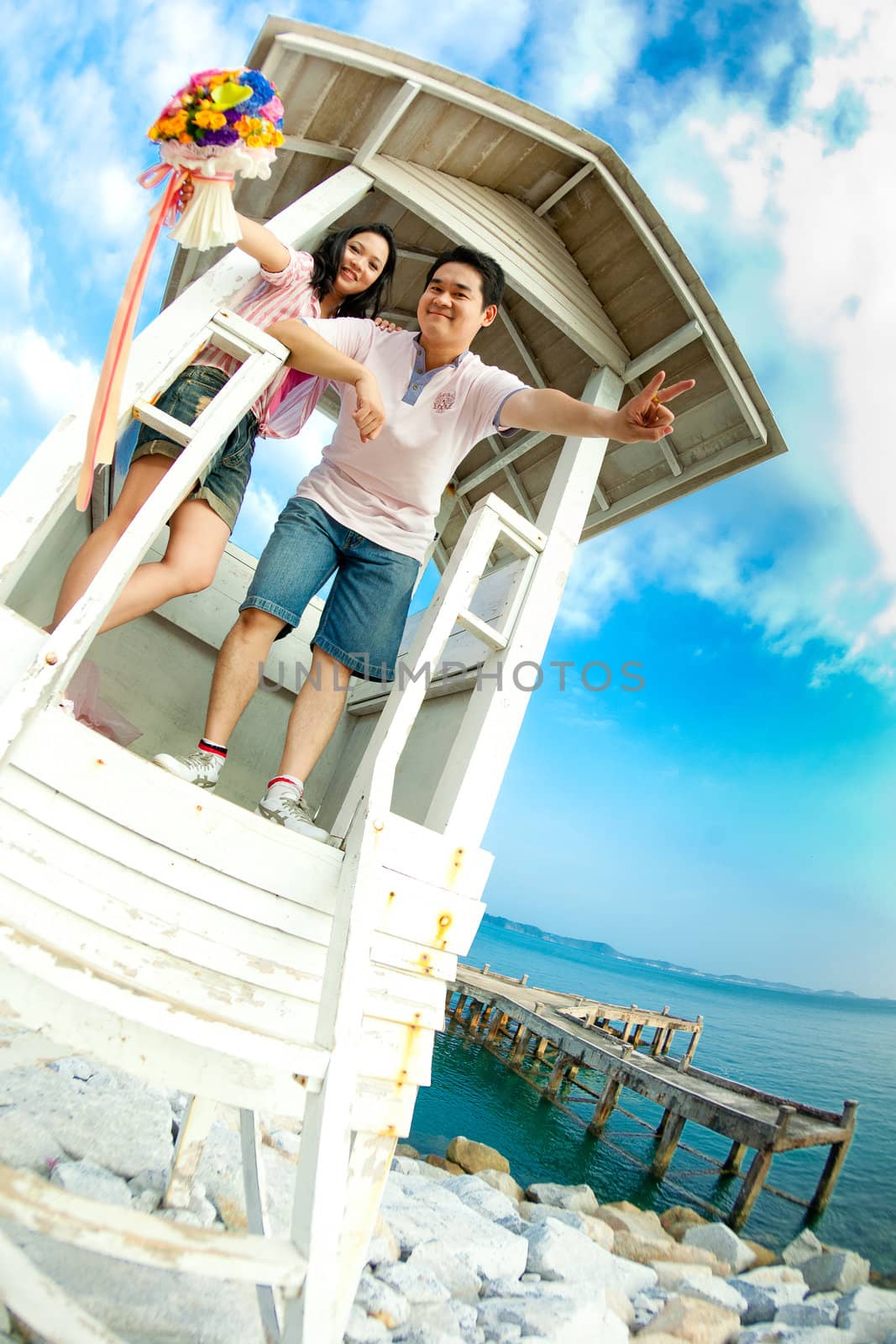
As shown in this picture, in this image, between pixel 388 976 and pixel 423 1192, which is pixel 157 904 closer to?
pixel 388 976

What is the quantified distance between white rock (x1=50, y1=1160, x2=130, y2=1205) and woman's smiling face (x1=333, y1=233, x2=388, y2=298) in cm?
386

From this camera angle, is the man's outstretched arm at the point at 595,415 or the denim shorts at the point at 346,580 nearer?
the man's outstretched arm at the point at 595,415

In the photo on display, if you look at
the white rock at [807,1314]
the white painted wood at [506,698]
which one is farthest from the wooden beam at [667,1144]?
the white painted wood at [506,698]

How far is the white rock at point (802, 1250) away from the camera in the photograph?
9.07 m

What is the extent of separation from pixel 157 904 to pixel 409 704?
2.58ft

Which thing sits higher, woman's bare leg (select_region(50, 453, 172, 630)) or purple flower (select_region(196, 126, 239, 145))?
purple flower (select_region(196, 126, 239, 145))

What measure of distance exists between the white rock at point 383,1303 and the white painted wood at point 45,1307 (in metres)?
2.56

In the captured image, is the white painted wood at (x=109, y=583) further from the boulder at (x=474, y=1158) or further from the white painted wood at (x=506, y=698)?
the boulder at (x=474, y=1158)

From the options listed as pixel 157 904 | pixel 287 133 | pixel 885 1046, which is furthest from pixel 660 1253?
pixel 885 1046

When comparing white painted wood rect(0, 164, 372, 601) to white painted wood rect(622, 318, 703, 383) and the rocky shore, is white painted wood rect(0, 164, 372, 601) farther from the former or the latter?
the rocky shore

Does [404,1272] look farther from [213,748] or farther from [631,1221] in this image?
[631,1221]

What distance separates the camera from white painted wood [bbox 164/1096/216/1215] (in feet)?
11.2

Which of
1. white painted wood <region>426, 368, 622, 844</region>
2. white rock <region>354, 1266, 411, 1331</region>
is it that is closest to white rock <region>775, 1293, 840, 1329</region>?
white rock <region>354, 1266, 411, 1331</region>

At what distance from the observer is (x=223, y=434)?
202 centimetres
